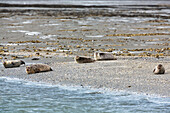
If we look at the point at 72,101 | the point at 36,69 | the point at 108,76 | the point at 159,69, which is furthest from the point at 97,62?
the point at 72,101

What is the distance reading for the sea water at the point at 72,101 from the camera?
1166 cm

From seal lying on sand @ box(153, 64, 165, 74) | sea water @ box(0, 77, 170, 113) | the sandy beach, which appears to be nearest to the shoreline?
the sandy beach

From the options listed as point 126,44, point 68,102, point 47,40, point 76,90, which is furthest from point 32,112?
point 47,40

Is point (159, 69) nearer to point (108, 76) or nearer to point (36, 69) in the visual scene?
point (108, 76)

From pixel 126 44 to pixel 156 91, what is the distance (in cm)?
1384

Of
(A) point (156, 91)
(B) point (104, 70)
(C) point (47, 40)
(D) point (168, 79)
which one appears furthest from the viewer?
(C) point (47, 40)

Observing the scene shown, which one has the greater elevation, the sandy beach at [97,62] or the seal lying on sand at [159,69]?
the seal lying on sand at [159,69]

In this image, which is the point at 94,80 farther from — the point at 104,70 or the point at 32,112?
the point at 32,112

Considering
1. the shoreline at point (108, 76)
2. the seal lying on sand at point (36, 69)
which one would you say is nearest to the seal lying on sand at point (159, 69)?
the shoreline at point (108, 76)

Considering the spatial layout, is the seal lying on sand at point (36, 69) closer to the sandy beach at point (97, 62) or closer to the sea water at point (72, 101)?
the sandy beach at point (97, 62)

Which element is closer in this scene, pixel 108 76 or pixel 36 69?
pixel 108 76

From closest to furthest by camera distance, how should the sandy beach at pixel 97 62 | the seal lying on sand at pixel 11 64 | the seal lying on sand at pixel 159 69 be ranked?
1. the sandy beach at pixel 97 62
2. the seal lying on sand at pixel 159 69
3. the seal lying on sand at pixel 11 64

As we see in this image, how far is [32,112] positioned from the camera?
1148 cm

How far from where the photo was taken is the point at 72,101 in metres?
12.5
